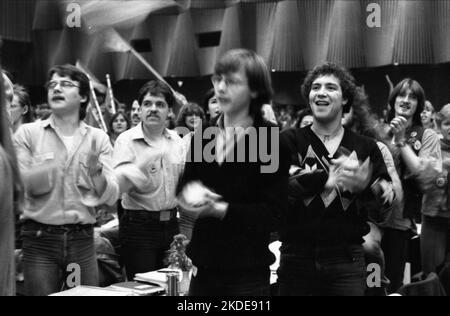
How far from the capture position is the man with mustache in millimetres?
3703

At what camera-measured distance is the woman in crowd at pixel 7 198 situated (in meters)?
1.77

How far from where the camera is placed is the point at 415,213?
13.3 ft

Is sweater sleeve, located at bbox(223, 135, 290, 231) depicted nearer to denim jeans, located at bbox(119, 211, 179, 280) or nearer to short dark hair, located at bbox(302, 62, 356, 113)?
short dark hair, located at bbox(302, 62, 356, 113)

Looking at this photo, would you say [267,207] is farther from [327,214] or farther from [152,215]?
[152,215]

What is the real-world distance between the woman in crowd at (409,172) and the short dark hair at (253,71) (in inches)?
52.7

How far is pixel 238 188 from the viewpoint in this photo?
2326 mm

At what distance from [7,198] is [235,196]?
0.85 metres

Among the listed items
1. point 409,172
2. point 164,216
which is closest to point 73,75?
point 164,216

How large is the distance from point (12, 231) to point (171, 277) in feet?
3.57

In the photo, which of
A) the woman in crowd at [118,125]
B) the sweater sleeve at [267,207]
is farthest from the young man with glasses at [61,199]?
the woman in crowd at [118,125]

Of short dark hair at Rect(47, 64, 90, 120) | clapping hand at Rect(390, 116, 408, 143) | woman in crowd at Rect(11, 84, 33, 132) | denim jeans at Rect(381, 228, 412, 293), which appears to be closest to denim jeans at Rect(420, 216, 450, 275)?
denim jeans at Rect(381, 228, 412, 293)
